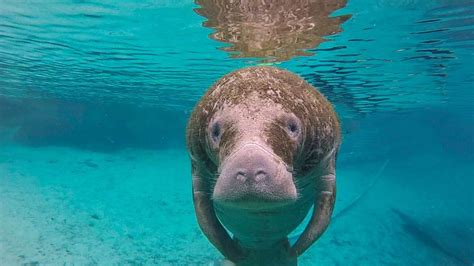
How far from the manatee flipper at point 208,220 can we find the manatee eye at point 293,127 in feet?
4.69

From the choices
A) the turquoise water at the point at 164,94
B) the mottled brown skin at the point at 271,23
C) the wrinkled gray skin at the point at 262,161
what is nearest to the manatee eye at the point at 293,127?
the wrinkled gray skin at the point at 262,161

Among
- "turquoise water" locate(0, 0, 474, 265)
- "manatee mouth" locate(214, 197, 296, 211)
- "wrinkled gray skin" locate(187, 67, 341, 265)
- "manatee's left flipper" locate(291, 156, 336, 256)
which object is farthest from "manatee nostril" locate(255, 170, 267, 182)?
"turquoise water" locate(0, 0, 474, 265)

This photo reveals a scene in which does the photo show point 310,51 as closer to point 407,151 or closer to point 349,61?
point 349,61

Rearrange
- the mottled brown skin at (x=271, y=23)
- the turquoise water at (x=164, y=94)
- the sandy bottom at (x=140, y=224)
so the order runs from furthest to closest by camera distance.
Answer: the sandy bottom at (x=140, y=224) < the turquoise water at (x=164, y=94) < the mottled brown skin at (x=271, y=23)

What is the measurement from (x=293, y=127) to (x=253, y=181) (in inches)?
38.2

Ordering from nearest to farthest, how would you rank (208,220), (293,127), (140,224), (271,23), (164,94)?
(293,127) < (208,220) < (271,23) < (140,224) < (164,94)

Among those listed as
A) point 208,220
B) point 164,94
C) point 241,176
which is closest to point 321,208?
point 208,220

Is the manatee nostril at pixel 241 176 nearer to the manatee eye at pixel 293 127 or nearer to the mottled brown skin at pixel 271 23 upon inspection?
the manatee eye at pixel 293 127

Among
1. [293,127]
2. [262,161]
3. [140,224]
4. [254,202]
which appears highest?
[262,161]

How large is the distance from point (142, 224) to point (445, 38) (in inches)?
480

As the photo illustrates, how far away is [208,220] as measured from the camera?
14.6ft

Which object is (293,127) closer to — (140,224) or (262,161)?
(262,161)

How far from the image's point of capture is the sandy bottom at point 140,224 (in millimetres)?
11469

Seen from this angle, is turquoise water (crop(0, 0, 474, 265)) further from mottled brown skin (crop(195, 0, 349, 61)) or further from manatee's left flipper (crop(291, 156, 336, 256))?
manatee's left flipper (crop(291, 156, 336, 256))
